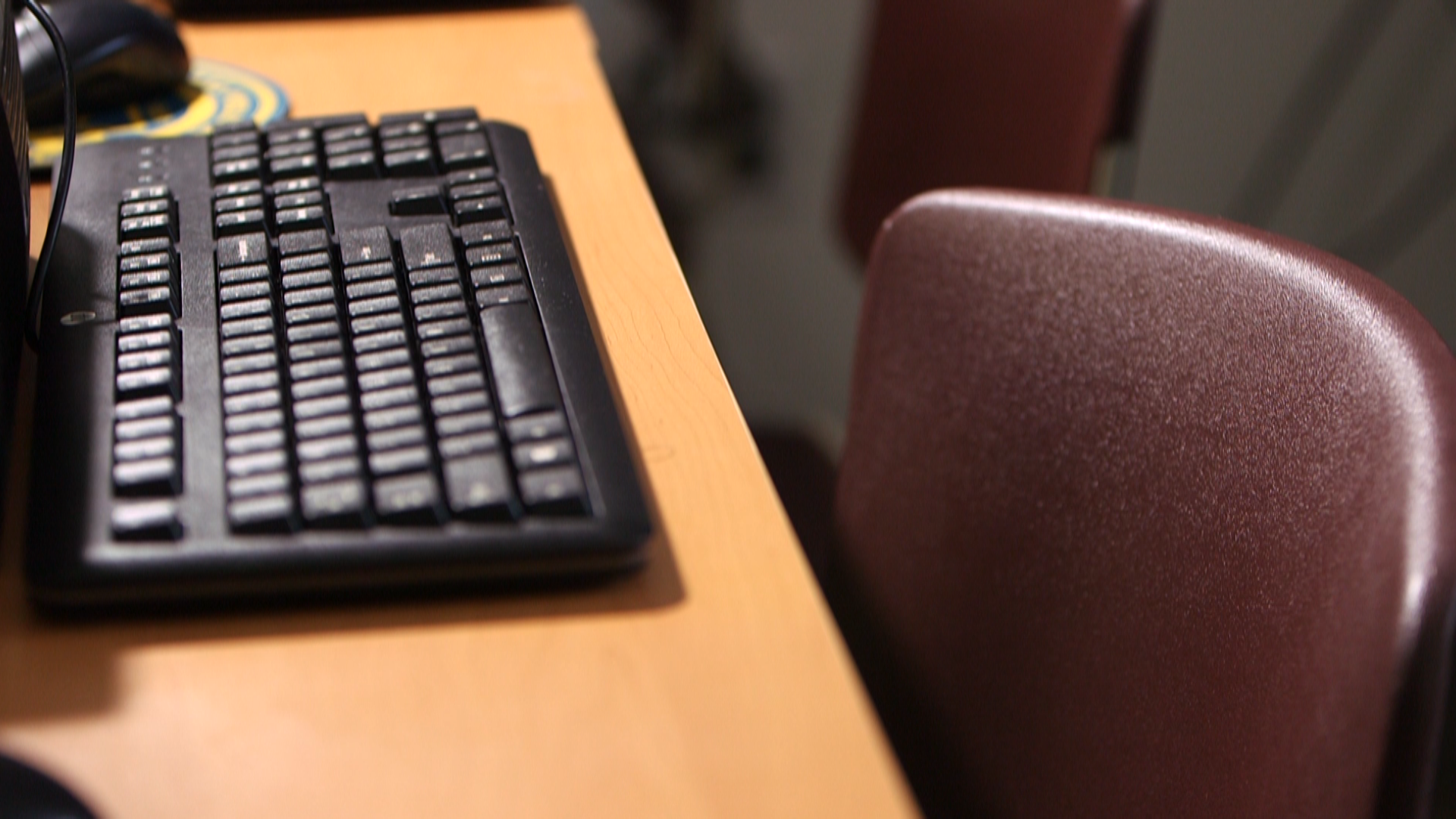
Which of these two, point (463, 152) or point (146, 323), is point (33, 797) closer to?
point (146, 323)

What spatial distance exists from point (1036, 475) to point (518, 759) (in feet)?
1.00

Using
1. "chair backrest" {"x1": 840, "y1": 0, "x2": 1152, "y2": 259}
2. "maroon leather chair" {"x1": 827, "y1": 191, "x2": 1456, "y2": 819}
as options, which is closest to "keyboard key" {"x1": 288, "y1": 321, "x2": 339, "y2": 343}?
"maroon leather chair" {"x1": 827, "y1": 191, "x2": 1456, "y2": 819}

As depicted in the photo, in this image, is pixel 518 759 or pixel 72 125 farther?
pixel 72 125

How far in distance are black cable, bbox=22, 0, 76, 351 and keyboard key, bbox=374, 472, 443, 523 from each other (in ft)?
0.57

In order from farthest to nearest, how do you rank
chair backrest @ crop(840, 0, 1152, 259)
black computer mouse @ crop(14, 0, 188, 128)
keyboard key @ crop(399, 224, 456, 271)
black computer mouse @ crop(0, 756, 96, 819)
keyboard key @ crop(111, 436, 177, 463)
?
1. chair backrest @ crop(840, 0, 1152, 259)
2. black computer mouse @ crop(14, 0, 188, 128)
3. keyboard key @ crop(399, 224, 456, 271)
4. keyboard key @ crop(111, 436, 177, 463)
5. black computer mouse @ crop(0, 756, 96, 819)

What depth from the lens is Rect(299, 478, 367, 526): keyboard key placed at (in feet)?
1.17

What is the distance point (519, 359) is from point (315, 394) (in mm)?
69

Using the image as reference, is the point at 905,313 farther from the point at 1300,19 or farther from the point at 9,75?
the point at 1300,19

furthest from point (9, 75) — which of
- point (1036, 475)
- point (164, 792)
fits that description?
point (1036, 475)

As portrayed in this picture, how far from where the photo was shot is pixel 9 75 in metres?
0.49

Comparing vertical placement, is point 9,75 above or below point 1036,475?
above

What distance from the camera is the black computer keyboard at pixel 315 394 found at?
36 cm

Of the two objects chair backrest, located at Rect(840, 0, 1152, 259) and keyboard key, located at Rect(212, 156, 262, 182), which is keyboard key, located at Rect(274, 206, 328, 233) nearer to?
keyboard key, located at Rect(212, 156, 262, 182)

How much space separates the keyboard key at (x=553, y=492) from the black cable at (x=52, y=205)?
0.69ft
